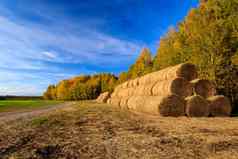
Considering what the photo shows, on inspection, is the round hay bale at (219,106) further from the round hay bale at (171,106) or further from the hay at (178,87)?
the round hay bale at (171,106)

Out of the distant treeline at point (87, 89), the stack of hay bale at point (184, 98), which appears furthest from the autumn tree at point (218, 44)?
the distant treeline at point (87, 89)

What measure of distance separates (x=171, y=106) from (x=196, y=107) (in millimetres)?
1162

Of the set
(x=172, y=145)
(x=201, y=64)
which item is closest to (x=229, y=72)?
(x=201, y=64)

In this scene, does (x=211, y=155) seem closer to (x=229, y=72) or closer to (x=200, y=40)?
(x=229, y=72)

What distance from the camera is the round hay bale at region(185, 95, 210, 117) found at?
9555mm

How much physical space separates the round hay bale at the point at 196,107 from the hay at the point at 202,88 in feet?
3.52

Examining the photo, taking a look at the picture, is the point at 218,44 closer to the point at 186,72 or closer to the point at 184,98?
the point at 186,72

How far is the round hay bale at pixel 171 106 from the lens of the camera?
9422mm

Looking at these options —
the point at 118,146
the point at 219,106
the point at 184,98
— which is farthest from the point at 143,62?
the point at 118,146

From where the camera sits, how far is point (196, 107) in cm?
958

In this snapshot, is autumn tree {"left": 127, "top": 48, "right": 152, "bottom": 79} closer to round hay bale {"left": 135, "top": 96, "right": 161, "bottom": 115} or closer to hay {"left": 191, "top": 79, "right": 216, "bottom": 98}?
round hay bale {"left": 135, "top": 96, "right": 161, "bottom": 115}

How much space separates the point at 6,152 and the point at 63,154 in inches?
42.2

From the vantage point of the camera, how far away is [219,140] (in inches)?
179

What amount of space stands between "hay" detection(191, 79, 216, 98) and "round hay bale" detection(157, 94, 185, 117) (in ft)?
5.28
